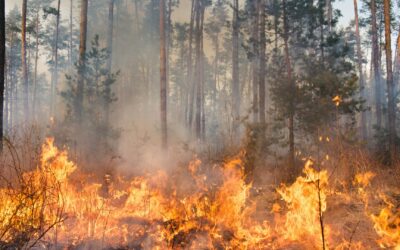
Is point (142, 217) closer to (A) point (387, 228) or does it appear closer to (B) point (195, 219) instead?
(B) point (195, 219)

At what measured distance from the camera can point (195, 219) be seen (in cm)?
530

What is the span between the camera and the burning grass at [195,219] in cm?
439

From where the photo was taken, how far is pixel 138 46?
35.5m

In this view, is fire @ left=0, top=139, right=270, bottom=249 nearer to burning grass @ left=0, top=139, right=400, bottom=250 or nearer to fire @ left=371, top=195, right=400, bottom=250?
burning grass @ left=0, top=139, right=400, bottom=250

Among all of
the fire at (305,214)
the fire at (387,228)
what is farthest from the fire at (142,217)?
the fire at (387,228)

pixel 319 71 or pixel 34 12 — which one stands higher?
pixel 34 12

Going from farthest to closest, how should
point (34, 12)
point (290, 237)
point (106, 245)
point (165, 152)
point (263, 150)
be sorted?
point (34, 12)
point (165, 152)
point (263, 150)
point (290, 237)
point (106, 245)

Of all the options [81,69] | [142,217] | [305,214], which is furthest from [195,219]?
[81,69]

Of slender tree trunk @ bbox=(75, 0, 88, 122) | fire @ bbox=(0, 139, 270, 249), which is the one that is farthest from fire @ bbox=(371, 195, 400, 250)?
slender tree trunk @ bbox=(75, 0, 88, 122)

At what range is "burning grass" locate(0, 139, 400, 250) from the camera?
439 centimetres

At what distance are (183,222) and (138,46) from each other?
32588mm

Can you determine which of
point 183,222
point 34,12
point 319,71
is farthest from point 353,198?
point 34,12

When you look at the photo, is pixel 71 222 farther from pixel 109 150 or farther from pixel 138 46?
→ pixel 138 46

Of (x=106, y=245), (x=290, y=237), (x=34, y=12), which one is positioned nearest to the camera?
(x=106, y=245)
